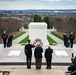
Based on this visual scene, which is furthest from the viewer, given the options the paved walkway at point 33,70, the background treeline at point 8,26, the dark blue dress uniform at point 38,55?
the background treeline at point 8,26

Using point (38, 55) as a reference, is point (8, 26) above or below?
below

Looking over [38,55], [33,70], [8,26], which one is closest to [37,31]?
[38,55]

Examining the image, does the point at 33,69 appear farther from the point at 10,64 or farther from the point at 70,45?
the point at 70,45

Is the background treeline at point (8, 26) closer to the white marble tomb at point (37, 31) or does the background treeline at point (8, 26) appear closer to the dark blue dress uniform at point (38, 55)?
the white marble tomb at point (37, 31)

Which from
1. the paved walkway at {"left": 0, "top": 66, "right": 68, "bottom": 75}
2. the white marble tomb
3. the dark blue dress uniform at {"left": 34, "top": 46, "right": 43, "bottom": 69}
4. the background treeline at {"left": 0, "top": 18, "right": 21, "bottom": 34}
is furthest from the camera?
the background treeline at {"left": 0, "top": 18, "right": 21, "bottom": 34}

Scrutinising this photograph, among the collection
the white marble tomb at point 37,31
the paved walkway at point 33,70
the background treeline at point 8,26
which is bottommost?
the background treeline at point 8,26

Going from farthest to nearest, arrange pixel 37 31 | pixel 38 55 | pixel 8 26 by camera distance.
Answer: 1. pixel 8 26
2. pixel 37 31
3. pixel 38 55

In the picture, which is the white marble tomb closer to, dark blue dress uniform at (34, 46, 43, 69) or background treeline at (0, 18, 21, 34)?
dark blue dress uniform at (34, 46, 43, 69)

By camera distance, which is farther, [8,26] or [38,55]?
[8,26]

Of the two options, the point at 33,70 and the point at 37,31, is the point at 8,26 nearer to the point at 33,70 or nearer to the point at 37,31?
the point at 37,31

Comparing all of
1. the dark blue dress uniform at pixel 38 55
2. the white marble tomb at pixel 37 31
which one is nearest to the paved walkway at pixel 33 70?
the dark blue dress uniform at pixel 38 55

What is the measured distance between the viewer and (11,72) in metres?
15.4

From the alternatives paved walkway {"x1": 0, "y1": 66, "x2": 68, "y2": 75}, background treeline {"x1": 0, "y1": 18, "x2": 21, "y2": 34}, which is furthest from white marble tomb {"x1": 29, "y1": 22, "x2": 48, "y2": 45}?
background treeline {"x1": 0, "y1": 18, "x2": 21, "y2": 34}

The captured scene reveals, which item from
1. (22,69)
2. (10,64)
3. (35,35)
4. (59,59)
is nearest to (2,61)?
(10,64)
